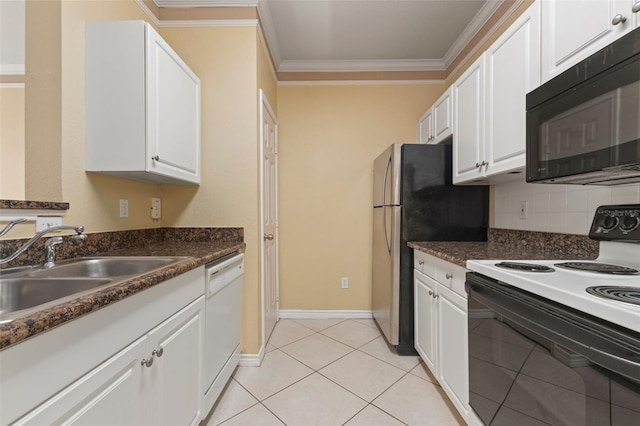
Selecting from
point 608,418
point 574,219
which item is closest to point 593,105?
point 574,219

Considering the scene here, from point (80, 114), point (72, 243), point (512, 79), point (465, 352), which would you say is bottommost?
point (465, 352)

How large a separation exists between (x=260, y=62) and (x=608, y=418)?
2528 millimetres

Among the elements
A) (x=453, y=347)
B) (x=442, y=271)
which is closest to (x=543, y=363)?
(x=453, y=347)

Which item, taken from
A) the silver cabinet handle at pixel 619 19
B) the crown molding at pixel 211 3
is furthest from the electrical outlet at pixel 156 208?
the silver cabinet handle at pixel 619 19

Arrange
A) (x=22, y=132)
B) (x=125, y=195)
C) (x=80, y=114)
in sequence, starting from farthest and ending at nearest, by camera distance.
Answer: (x=125, y=195), (x=80, y=114), (x=22, y=132)

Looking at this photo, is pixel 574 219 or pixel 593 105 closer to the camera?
pixel 593 105

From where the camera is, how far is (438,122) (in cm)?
231

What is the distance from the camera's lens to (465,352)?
51.6 inches

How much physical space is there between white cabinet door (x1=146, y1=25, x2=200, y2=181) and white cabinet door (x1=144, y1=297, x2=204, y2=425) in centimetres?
84

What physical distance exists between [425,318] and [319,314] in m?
1.32

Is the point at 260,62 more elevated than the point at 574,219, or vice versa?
the point at 260,62

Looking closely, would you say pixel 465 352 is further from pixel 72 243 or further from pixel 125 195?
pixel 125 195

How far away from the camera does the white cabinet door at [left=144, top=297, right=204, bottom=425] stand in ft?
3.20

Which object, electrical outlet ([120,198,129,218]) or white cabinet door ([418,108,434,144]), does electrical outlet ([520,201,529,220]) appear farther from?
electrical outlet ([120,198,129,218])
